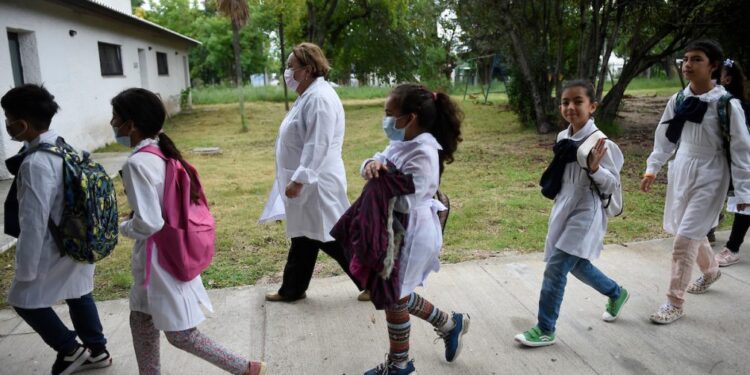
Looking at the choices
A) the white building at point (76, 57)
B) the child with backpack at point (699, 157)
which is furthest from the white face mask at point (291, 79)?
the white building at point (76, 57)

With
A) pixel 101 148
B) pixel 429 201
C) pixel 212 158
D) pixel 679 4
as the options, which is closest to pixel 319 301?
pixel 429 201

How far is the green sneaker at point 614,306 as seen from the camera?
11.2ft

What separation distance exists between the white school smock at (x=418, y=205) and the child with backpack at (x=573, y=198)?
79 centimetres

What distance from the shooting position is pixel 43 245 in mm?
2602

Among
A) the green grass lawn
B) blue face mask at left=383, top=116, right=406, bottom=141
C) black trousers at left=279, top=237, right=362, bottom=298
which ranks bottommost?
the green grass lawn

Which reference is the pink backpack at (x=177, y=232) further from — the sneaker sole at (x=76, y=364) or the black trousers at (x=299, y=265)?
the black trousers at (x=299, y=265)

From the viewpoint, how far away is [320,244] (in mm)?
3682

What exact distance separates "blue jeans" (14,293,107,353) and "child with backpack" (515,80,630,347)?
2348 mm

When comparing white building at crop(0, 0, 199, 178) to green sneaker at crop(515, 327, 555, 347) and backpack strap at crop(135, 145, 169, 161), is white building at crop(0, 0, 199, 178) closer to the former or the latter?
backpack strap at crop(135, 145, 169, 161)

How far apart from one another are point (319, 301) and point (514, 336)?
1353 mm

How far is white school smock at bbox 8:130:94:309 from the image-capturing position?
97.5 inches

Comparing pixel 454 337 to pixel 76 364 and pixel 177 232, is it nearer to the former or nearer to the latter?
pixel 177 232

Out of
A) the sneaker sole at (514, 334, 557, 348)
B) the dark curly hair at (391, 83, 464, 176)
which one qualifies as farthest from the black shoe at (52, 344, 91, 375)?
the sneaker sole at (514, 334, 557, 348)

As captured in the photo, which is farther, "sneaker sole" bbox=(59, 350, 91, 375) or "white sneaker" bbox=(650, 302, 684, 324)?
"white sneaker" bbox=(650, 302, 684, 324)
